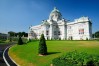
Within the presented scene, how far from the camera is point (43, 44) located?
28.6m

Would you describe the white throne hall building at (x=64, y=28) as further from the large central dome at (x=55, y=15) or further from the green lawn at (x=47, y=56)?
the green lawn at (x=47, y=56)

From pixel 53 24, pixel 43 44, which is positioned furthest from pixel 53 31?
pixel 43 44

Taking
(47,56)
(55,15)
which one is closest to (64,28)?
(55,15)

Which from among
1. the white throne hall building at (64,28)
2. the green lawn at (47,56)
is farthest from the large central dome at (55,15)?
the green lawn at (47,56)

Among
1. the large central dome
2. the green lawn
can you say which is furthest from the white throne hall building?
the green lawn

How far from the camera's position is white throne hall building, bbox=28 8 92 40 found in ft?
255

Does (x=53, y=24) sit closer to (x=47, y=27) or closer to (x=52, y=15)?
(x=47, y=27)

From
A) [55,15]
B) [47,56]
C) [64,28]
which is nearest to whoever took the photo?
[47,56]

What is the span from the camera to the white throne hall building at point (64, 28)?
77875 mm

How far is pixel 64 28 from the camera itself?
→ 88312 millimetres

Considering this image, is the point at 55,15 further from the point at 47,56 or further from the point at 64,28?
the point at 47,56

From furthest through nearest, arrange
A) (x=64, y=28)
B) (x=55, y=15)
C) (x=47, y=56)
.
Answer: (x=55, y=15), (x=64, y=28), (x=47, y=56)

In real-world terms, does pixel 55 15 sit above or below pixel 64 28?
above

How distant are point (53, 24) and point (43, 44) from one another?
2521 inches
